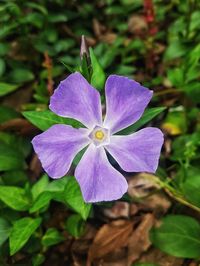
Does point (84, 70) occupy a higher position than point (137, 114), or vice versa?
point (84, 70)

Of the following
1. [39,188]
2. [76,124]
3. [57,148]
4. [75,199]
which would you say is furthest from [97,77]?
[39,188]

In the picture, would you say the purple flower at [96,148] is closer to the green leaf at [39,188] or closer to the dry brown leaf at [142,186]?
the green leaf at [39,188]

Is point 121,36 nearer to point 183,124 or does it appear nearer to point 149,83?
point 149,83

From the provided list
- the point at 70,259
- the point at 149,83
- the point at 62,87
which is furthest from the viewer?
the point at 149,83

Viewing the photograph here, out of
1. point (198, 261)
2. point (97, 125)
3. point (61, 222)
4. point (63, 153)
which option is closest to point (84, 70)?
point (97, 125)

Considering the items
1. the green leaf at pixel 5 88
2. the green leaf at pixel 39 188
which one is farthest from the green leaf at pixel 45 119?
the green leaf at pixel 5 88

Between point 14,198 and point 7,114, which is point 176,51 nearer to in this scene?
point 7,114

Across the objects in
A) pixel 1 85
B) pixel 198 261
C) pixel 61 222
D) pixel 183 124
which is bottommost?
pixel 198 261
